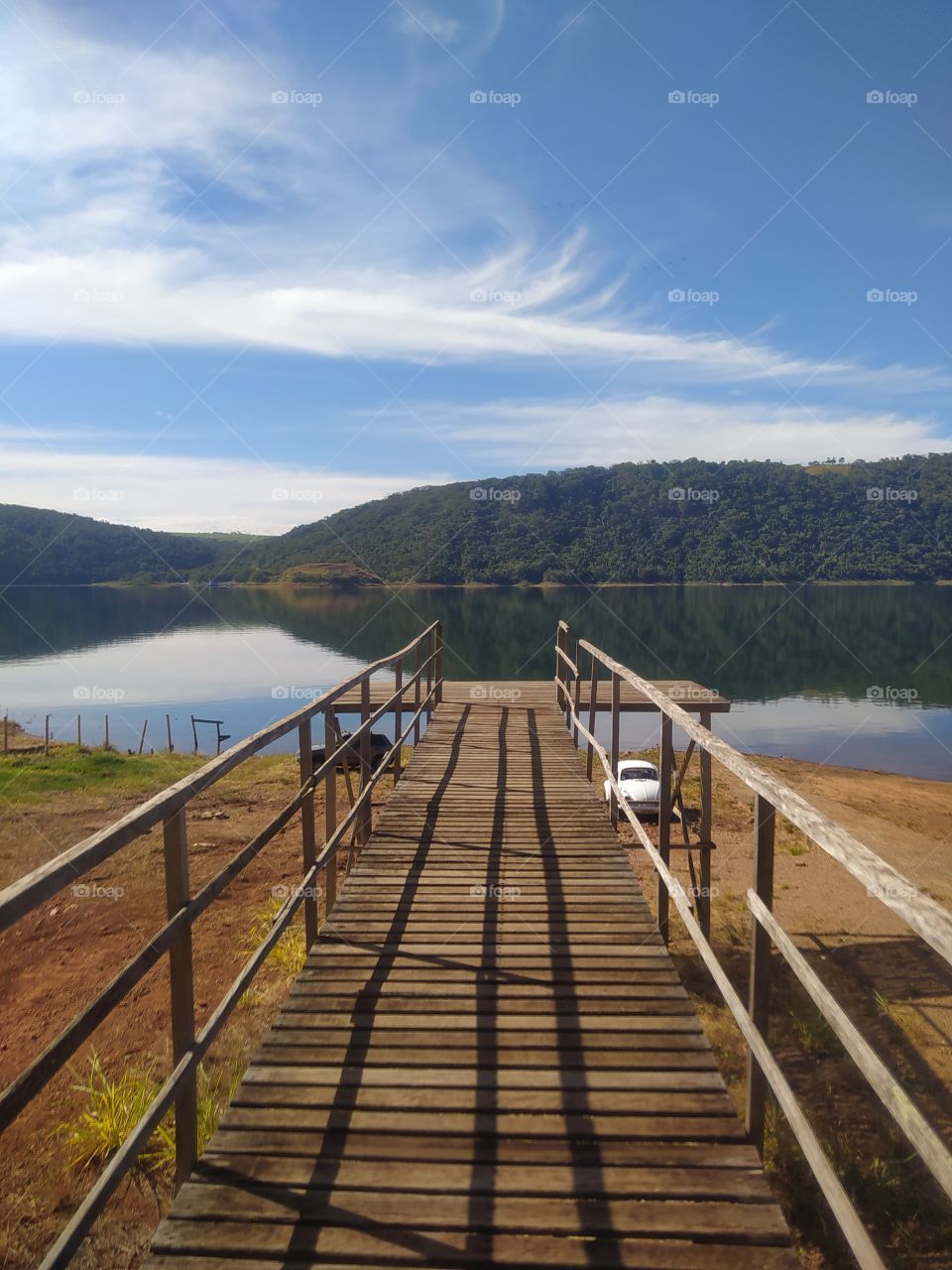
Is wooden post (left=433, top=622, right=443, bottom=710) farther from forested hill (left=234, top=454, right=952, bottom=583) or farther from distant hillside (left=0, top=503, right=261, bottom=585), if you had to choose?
distant hillside (left=0, top=503, right=261, bottom=585)

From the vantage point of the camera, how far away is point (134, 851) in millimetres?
9812

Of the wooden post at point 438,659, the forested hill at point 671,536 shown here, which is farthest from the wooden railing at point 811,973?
the forested hill at point 671,536

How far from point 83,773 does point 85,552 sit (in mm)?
132928

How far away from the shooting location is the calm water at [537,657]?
32438 millimetres

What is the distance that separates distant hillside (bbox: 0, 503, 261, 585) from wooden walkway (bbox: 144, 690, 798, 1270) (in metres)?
131

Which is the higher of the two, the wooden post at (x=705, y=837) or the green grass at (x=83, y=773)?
the wooden post at (x=705, y=837)

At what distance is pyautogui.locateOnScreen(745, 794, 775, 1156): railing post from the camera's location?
2402 millimetres

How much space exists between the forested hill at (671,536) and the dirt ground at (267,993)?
314 feet

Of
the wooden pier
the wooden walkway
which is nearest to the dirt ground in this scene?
the wooden pier

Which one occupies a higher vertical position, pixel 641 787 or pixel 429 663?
pixel 429 663

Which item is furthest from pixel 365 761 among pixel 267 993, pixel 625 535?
pixel 625 535

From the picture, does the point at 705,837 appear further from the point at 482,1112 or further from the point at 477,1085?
the point at 482,1112

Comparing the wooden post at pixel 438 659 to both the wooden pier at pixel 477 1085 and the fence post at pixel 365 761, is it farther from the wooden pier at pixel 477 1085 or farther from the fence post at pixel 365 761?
the wooden pier at pixel 477 1085

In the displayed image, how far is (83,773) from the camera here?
1606cm
